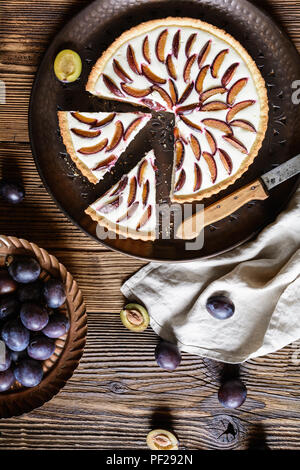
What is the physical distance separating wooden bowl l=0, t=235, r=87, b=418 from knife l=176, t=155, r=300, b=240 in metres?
0.75

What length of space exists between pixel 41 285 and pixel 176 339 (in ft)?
2.97

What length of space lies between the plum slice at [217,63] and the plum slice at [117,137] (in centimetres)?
65

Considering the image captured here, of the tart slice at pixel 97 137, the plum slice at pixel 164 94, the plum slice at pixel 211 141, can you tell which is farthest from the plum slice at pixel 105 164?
the plum slice at pixel 211 141

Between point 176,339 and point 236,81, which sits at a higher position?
point 236,81

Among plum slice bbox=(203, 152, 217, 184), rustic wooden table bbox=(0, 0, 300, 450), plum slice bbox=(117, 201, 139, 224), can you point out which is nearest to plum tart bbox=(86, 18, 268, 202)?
plum slice bbox=(203, 152, 217, 184)

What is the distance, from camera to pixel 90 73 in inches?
111

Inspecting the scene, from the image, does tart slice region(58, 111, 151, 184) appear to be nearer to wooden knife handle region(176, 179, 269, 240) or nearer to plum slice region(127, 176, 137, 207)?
plum slice region(127, 176, 137, 207)

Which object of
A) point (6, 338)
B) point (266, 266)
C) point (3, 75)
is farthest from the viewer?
point (3, 75)

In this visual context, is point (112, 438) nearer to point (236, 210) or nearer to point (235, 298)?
point (235, 298)

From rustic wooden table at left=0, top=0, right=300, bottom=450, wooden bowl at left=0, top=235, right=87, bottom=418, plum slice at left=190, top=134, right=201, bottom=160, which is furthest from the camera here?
rustic wooden table at left=0, top=0, right=300, bottom=450

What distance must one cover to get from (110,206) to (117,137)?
1.43 feet

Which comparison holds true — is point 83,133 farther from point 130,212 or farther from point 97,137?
point 130,212

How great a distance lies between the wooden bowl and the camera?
271cm

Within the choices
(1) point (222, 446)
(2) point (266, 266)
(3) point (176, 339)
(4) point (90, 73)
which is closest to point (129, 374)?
(3) point (176, 339)
